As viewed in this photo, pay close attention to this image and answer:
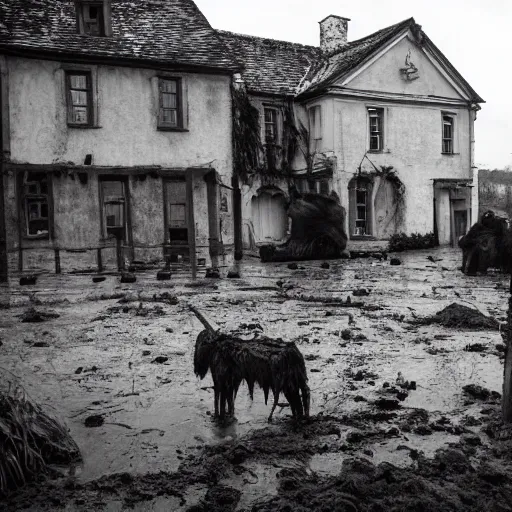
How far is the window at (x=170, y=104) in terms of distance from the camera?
804 inches

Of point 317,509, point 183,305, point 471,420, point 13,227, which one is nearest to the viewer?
point 317,509

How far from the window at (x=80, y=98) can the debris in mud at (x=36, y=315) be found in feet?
37.2

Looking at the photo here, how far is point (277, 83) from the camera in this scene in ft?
85.0

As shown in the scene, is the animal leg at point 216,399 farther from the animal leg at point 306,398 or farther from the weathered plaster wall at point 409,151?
the weathered plaster wall at point 409,151

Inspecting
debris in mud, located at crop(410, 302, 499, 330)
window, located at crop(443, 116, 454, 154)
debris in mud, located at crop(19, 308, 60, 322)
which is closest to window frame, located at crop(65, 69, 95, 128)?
debris in mud, located at crop(19, 308, 60, 322)

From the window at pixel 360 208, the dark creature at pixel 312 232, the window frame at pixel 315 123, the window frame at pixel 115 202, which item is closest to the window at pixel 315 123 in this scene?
the window frame at pixel 315 123

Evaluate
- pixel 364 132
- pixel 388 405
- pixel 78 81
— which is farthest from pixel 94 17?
pixel 388 405

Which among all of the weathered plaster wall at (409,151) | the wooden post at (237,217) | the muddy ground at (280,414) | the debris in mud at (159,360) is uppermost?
the weathered plaster wall at (409,151)

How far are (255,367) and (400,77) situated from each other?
24.4m

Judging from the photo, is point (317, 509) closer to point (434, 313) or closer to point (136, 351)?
point (136, 351)

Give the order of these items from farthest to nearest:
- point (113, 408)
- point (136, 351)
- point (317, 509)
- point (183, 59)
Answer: point (183, 59)
point (136, 351)
point (113, 408)
point (317, 509)

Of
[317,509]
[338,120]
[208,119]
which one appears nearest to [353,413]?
[317,509]

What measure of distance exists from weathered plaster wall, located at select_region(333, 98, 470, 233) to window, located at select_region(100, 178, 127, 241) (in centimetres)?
882

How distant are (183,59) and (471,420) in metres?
17.8
